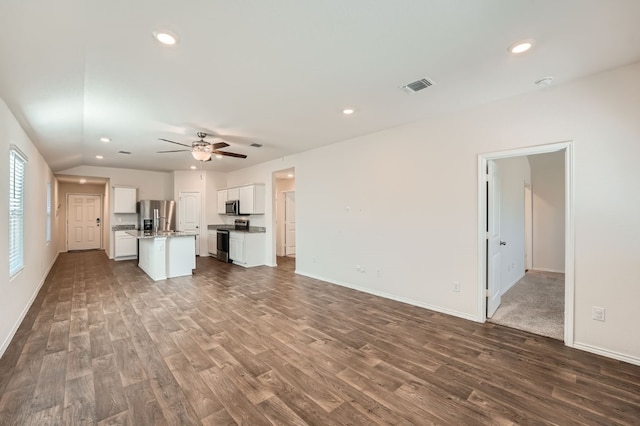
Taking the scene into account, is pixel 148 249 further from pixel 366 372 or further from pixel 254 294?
pixel 366 372

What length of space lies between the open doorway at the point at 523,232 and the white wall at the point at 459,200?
94 millimetres

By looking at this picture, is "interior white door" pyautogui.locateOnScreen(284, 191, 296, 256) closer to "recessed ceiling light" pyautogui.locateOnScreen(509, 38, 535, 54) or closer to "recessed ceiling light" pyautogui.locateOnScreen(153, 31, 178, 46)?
"recessed ceiling light" pyautogui.locateOnScreen(153, 31, 178, 46)

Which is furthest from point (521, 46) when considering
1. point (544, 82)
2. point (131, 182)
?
point (131, 182)

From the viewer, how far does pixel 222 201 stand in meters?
8.91

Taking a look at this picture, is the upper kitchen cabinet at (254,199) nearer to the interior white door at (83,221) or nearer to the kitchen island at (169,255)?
the kitchen island at (169,255)

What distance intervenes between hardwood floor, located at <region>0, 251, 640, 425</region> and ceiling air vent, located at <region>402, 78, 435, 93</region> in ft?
8.81

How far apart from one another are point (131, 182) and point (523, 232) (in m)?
10.3

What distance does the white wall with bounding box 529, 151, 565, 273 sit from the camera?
655 centimetres

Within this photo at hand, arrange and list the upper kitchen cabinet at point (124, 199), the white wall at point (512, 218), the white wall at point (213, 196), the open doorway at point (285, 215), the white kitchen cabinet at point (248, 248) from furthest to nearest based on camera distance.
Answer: the white wall at point (213, 196), the open doorway at point (285, 215), the upper kitchen cabinet at point (124, 199), the white kitchen cabinet at point (248, 248), the white wall at point (512, 218)

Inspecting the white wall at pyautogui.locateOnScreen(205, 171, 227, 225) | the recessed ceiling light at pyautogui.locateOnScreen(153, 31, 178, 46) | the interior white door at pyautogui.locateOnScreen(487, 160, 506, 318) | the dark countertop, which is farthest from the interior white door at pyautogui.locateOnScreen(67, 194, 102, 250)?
the interior white door at pyautogui.locateOnScreen(487, 160, 506, 318)

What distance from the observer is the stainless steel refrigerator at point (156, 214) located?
8.48m

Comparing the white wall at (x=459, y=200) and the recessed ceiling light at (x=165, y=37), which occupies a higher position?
the recessed ceiling light at (x=165, y=37)

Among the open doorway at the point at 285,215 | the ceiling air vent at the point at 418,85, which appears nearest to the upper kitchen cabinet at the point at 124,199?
the open doorway at the point at 285,215

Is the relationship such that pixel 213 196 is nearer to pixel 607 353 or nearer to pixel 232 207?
pixel 232 207
